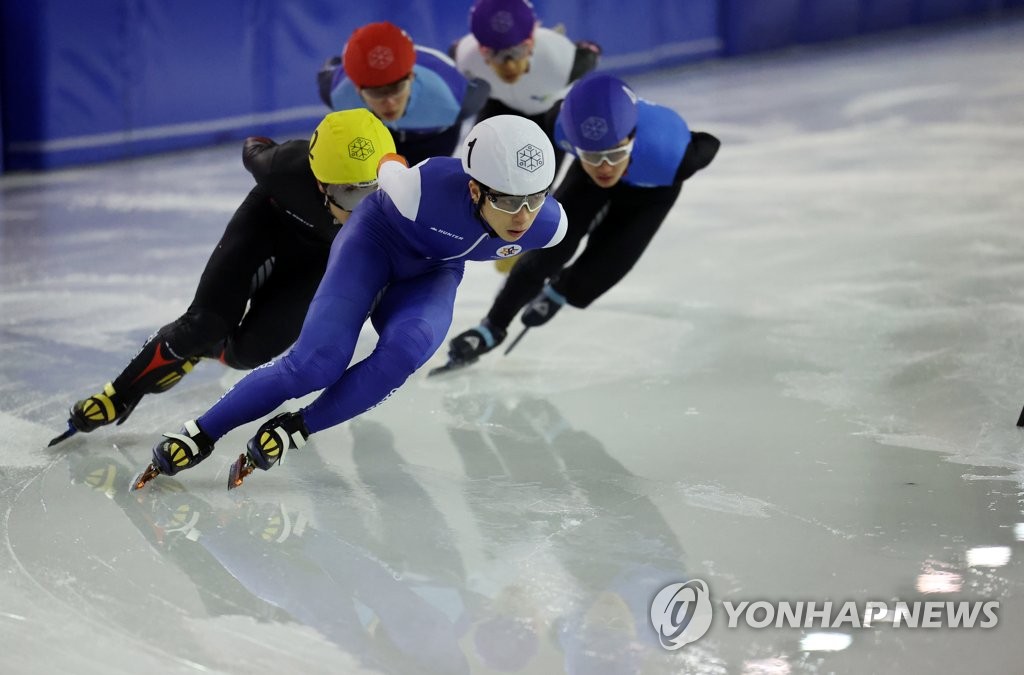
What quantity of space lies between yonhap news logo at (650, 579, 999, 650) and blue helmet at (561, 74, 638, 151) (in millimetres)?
1857

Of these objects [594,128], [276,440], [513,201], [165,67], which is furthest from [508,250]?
[165,67]

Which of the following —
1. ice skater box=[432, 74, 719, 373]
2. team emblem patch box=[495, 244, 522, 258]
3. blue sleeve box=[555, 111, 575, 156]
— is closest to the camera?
team emblem patch box=[495, 244, 522, 258]

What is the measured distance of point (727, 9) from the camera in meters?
14.8

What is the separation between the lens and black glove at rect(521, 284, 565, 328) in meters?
5.03

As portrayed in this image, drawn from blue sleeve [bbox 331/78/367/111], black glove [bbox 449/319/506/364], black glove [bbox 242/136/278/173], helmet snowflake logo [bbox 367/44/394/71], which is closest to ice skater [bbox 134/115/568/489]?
black glove [bbox 242/136/278/173]

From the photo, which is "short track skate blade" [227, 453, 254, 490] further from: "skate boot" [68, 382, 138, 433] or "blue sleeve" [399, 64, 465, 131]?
"blue sleeve" [399, 64, 465, 131]

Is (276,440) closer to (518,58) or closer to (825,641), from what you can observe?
(825,641)

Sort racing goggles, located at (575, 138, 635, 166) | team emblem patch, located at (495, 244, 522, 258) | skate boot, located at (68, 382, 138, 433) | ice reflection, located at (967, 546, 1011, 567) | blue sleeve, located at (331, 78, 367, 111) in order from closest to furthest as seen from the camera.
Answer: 1. ice reflection, located at (967, 546, 1011, 567)
2. team emblem patch, located at (495, 244, 522, 258)
3. skate boot, located at (68, 382, 138, 433)
4. racing goggles, located at (575, 138, 635, 166)
5. blue sleeve, located at (331, 78, 367, 111)

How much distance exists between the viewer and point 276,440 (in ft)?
12.0

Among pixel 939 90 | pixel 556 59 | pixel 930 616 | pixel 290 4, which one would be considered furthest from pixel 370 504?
pixel 939 90

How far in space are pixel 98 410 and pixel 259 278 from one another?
660 millimetres

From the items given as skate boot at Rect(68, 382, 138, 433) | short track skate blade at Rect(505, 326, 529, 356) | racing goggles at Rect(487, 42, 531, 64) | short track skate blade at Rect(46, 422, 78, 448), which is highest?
racing goggles at Rect(487, 42, 531, 64)

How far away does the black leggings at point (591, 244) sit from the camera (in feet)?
16.2

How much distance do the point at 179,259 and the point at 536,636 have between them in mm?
4319
